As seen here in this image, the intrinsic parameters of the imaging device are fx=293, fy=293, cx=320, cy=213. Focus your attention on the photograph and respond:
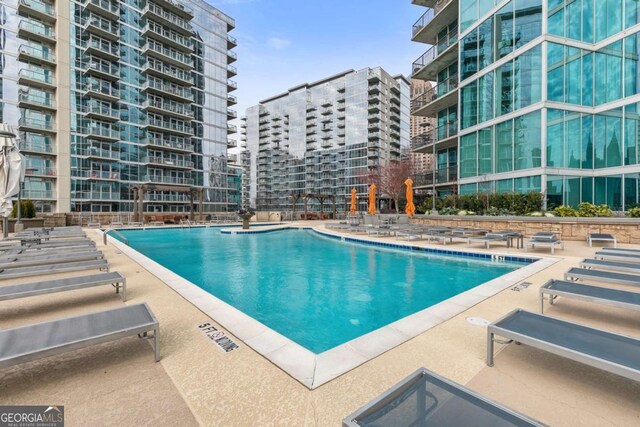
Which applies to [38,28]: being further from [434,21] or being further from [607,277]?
[607,277]

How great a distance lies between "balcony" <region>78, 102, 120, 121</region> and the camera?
103 ft

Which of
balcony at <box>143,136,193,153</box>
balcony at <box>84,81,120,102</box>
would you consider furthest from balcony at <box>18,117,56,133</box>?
balcony at <box>143,136,193,153</box>

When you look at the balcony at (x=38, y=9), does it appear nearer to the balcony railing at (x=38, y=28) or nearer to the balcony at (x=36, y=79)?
the balcony railing at (x=38, y=28)

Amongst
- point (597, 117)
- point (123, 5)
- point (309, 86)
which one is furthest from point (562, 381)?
point (309, 86)

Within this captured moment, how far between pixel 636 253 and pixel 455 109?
19296mm

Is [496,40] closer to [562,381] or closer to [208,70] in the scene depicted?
[562,381]

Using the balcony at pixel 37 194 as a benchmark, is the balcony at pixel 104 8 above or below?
above

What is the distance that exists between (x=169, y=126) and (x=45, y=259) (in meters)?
37.0

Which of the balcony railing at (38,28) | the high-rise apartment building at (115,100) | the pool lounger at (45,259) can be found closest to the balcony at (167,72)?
the high-rise apartment building at (115,100)

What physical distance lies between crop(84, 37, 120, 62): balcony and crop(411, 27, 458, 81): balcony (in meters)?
33.2

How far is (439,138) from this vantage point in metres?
24.3

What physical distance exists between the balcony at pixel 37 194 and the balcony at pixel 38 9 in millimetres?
17430

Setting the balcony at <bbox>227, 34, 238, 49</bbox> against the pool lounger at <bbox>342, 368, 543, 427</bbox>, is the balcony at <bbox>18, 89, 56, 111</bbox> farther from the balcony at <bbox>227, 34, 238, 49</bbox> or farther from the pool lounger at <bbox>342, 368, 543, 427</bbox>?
the pool lounger at <bbox>342, 368, 543, 427</bbox>

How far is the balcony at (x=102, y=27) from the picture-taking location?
3167 centimetres
